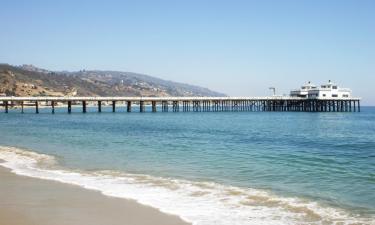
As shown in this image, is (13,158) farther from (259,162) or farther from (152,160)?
(259,162)

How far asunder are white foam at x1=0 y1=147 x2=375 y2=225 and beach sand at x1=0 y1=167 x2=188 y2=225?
1.64 ft

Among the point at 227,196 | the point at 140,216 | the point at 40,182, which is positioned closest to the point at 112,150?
the point at 40,182

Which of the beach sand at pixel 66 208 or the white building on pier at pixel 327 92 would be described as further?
the white building on pier at pixel 327 92

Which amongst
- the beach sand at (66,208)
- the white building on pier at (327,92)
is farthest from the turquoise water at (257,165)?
the white building on pier at (327,92)

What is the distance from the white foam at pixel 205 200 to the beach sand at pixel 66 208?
0.50 meters

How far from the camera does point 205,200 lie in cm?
1284

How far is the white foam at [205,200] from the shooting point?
10.9 metres

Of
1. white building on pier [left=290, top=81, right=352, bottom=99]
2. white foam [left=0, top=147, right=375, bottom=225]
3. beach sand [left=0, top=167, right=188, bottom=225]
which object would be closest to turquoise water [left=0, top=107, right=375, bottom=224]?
white foam [left=0, top=147, right=375, bottom=225]

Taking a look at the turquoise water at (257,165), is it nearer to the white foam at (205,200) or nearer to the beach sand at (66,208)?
the white foam at (205,200)

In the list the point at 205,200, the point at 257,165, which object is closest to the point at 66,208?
the point at 205,200

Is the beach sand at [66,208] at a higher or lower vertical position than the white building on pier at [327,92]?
lower

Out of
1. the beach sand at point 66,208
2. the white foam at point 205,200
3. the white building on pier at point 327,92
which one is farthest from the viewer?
the white building on pier at point 327,92

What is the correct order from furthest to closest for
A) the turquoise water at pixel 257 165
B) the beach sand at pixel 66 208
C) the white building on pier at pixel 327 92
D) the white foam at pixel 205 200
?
the white building on pier at pixel 327 92, the turquoise water at pixel 257 165, the white foam at pixel 205 200, the beach sand at pixel 66 208

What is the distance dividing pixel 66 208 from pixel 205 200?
11.4 feet
